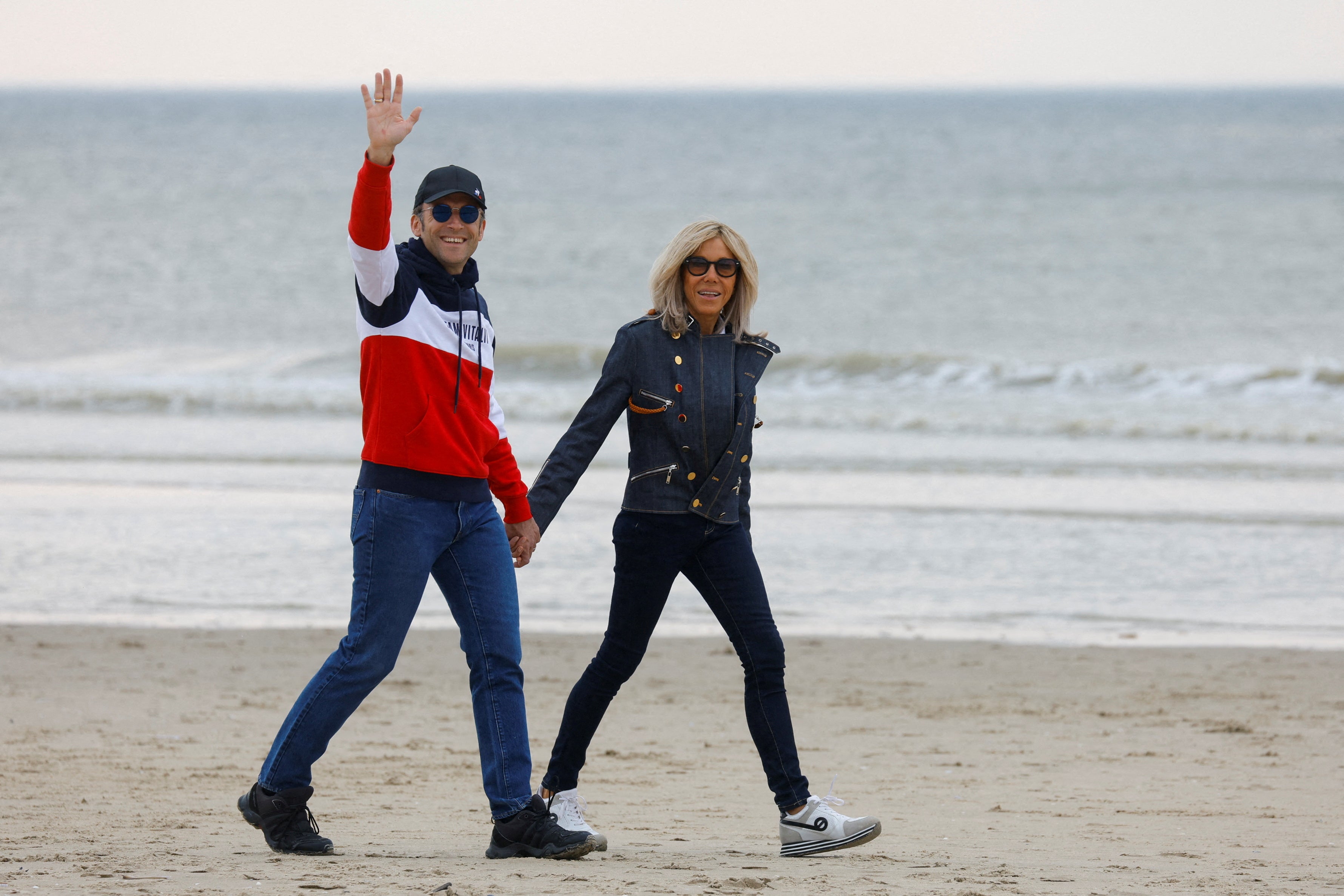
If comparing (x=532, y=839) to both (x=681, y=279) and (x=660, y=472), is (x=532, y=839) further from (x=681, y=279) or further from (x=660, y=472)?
(x=681, y=279)

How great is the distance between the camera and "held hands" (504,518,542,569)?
11.6ft

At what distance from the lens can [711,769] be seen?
491cm

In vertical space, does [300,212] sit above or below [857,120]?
below

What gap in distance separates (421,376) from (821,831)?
5.35 feet

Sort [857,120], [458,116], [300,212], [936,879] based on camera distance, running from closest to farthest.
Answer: [936,879]
[300,212]
[857,120]
[458,116]

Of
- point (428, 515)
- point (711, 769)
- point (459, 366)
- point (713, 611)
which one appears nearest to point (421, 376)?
point (459, 366)

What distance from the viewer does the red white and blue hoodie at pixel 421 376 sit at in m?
3.15

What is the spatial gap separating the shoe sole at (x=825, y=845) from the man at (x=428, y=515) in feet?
1.83

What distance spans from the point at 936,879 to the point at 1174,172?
5539 cm

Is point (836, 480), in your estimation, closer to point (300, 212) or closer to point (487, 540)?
point (487, 540)

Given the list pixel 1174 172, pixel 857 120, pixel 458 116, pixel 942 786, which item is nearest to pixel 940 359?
pixel 942 786

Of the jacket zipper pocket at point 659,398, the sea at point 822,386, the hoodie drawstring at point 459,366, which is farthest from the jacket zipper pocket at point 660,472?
the sea at point 822,386

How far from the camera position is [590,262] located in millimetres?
32469

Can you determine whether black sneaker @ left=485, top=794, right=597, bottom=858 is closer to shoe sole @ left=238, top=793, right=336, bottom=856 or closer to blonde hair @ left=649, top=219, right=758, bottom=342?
shoe sole @ left=238, top=793, right=336, bottom=856
